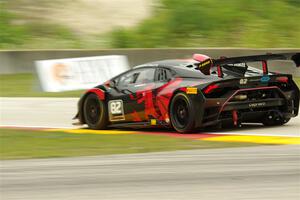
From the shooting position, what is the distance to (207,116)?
1236 centimetres

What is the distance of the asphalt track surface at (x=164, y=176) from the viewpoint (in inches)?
276

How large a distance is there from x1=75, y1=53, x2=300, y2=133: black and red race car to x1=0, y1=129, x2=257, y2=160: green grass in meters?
0.61

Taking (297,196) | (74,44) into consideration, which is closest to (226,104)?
(297,196)

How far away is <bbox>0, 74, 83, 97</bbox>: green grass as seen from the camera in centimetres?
2227

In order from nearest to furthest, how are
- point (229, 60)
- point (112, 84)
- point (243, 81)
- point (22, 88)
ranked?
point (229, 60) → point (243, 81) → point (112, 84) → point (22, 88)

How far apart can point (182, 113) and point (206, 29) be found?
18.2 metres

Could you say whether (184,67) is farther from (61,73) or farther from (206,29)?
(206,29)

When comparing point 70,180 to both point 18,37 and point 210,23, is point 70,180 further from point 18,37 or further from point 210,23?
point 18,37

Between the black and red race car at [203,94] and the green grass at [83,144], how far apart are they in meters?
0.61

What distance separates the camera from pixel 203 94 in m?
12.2

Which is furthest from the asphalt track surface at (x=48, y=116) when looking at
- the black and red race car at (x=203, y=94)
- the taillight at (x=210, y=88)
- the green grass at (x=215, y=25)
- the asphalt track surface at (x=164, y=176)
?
the green grass at (x=215, y=25)

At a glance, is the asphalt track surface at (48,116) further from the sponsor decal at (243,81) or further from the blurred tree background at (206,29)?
the blurred tree background at (206,29)

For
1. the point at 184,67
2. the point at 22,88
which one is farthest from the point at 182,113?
the point at 22,88

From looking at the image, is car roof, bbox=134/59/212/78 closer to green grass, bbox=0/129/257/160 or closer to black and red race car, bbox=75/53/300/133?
black and red race car, bbox=75/53/300/133
